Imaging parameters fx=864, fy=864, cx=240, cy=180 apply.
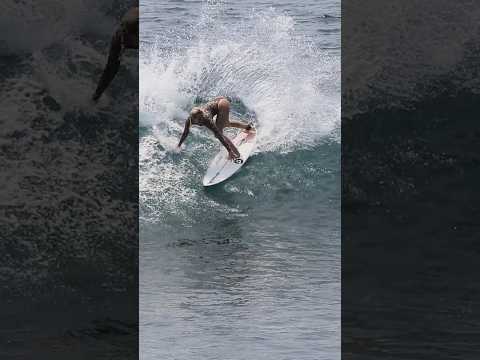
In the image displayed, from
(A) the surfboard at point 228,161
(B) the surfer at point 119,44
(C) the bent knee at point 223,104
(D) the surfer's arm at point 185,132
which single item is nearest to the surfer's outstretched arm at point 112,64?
(B) the surfer at point 119,44

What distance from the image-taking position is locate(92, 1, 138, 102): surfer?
4672mm

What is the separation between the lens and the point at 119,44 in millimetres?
4695

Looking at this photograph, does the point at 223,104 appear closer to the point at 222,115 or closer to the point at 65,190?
the point at 222,115

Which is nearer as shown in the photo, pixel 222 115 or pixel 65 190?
pixel 65 190

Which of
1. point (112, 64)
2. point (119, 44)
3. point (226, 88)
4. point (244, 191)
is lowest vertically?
point (244, 191)

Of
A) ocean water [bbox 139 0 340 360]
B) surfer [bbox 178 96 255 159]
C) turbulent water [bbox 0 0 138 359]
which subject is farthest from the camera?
surfer [bbox 178 96 255 159]

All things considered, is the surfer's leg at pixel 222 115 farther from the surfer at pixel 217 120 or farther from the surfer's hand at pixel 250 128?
the surfer's hand at pixel 250 128

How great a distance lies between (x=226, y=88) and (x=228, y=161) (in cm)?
42

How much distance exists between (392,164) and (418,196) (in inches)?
9.0

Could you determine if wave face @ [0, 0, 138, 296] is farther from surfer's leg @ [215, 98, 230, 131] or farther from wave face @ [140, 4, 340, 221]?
surfer's leg @ [215, 98, 230, 131]

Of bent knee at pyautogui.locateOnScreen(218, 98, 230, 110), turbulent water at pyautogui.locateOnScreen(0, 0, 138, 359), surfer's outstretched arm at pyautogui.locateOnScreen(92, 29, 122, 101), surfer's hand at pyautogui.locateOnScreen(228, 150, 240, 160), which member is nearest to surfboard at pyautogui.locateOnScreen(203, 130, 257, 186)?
surfer's hand at pyautogui.locateOnScreen(228, 150, 240, 160)

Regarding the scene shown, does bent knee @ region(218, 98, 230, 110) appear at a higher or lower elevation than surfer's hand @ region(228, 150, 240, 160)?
higher

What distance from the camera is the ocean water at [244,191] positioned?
188 inches

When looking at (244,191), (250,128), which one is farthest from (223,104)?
(244,191)
